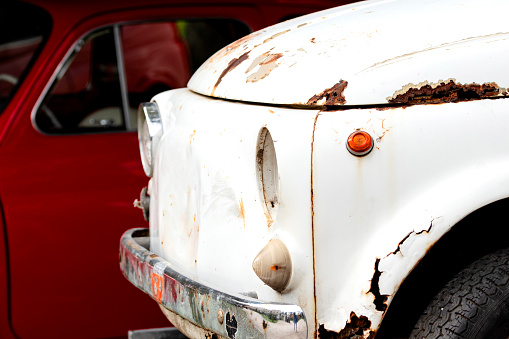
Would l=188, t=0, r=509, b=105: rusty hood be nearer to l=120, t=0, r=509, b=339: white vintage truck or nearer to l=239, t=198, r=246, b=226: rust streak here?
l=120, t=0, r=509, b=339: white vintage truck

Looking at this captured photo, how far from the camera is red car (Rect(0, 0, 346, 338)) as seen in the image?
3719 millimetres

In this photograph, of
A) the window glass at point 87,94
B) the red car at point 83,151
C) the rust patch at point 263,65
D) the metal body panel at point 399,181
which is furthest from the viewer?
the window glass at point 87,94

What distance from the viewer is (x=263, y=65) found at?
258cm

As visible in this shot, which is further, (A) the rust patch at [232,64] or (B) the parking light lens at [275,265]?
(A) the rust patch at [232,64]

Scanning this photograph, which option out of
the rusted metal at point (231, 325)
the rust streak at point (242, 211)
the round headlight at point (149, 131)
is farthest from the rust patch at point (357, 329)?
the round headlight at point (149, 131)

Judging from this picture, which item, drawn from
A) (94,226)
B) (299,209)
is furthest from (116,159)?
(299,209)

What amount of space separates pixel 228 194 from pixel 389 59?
585 mm

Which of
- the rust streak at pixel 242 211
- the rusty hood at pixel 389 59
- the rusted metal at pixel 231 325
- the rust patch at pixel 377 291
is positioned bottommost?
the rusted metal at pixel 231 325

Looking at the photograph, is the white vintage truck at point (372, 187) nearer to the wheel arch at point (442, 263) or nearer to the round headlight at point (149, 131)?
the wheel arch at point (442, 263)

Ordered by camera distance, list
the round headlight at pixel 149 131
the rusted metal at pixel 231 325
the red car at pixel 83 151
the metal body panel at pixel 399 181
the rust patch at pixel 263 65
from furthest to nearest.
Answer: the red car at pixel 83 151
the round headlight at pixel 149 131
the rust patch at pixel 263 65
the rusted metal at pixel 231 325
the metal body panel at pixel 399 181

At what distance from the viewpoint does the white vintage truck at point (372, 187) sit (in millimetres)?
2254

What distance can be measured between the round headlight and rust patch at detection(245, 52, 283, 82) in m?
0.56

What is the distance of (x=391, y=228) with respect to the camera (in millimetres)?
2254

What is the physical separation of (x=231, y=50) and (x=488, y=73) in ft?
3.23
